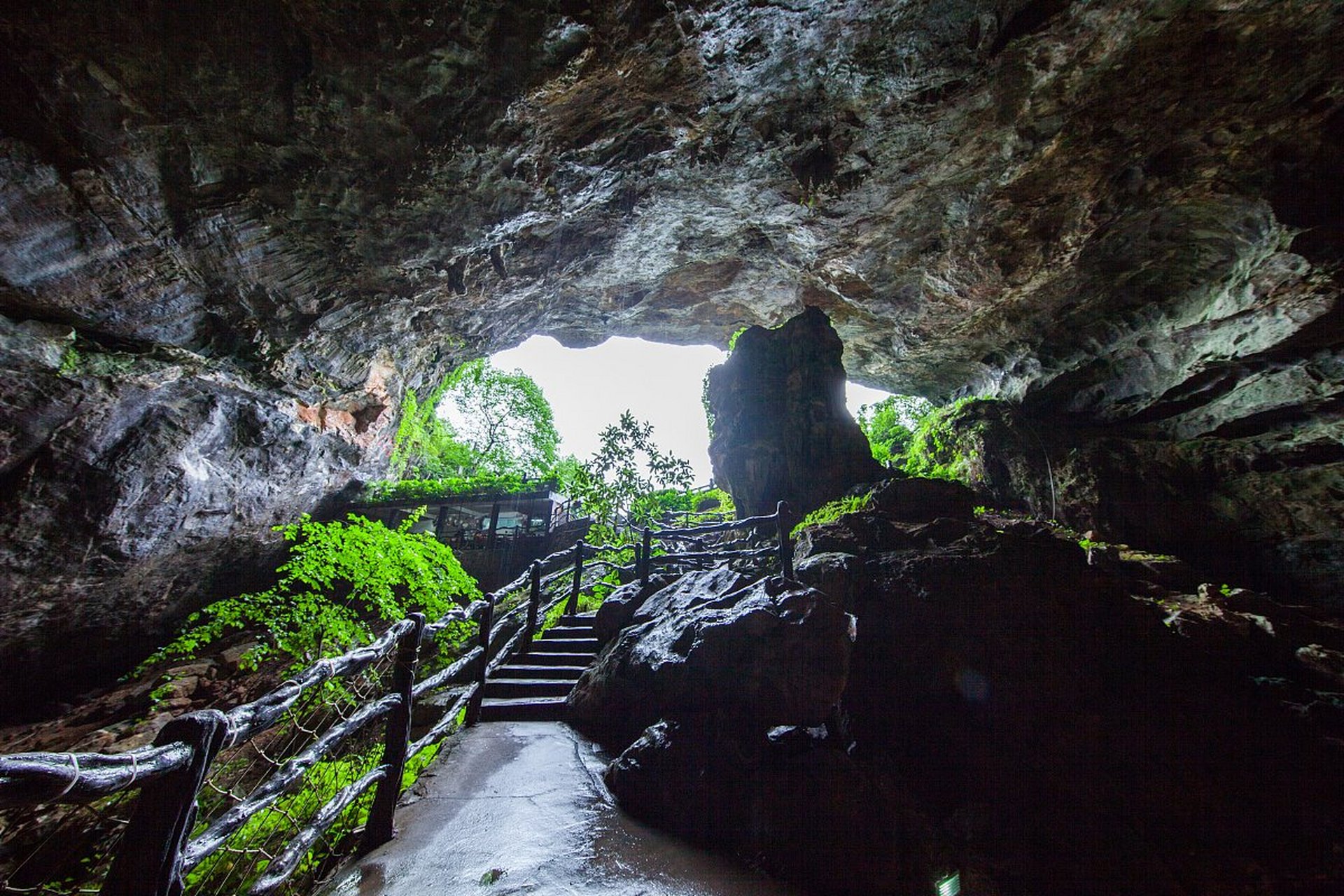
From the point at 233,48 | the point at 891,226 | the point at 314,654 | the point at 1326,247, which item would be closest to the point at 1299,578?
the point at 1326,247

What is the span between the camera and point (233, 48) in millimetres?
5590

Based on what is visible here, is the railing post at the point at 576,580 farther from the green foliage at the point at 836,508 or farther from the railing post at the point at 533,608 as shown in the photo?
the green foliage at the point at 836,508

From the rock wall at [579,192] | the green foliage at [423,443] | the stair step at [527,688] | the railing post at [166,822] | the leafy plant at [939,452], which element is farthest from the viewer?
the green foliage at [423,443]

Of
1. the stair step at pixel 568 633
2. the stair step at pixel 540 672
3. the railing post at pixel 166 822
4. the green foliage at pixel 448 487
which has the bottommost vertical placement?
the stair step at pixel 540 672

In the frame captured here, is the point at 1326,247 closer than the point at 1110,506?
Yes

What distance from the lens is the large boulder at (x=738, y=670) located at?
393 cm

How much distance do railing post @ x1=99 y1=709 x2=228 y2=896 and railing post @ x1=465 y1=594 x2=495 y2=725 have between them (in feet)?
Answer: 10.7

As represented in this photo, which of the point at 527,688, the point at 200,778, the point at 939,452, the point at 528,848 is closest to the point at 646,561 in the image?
the point at 527,688

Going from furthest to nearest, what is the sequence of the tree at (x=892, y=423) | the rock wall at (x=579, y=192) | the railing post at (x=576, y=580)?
the tree at (x=892, y=423)
the railing post at (x=576, y=580)
the rock wall at (x=579, y=192)

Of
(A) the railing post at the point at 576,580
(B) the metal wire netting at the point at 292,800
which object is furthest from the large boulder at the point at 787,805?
(A) the railing post at the point at 576,580

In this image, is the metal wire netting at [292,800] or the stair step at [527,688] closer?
the metal wire netting at [292,800]

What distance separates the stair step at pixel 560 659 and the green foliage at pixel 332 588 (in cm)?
222

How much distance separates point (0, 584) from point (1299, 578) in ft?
67.2

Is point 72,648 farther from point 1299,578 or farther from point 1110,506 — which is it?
point 1299,578
